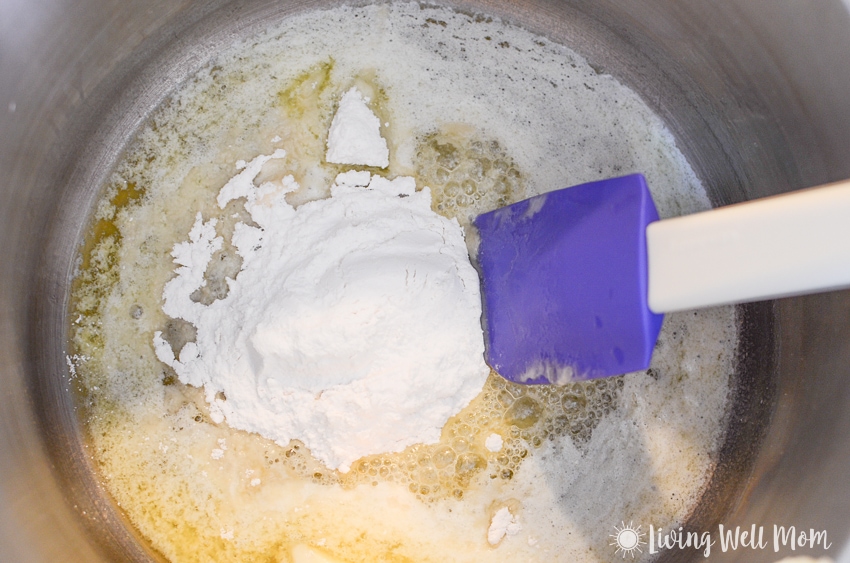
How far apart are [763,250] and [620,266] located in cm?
19

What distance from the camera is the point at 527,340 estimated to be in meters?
1.00

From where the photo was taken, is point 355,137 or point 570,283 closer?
point 570,283

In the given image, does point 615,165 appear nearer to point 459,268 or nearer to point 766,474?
point 459,268

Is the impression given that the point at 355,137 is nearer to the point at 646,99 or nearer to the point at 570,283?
the point at 570,283

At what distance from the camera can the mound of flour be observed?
3.15ft

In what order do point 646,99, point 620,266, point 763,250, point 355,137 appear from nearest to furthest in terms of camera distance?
point 763,250 → point 620,266 → point 355,137 → point 646,99

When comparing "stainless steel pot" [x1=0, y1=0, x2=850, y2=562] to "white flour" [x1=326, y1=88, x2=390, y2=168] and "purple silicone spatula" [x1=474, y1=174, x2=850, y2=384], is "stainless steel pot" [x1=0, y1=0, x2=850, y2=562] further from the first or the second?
"purple silicone spatula" [x1=474, y1=174, x2=850, y2=384]

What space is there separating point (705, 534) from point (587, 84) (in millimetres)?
958

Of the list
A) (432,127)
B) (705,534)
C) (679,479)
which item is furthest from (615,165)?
(705,534)

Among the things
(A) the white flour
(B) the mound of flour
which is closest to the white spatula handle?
(B) the mound of flour

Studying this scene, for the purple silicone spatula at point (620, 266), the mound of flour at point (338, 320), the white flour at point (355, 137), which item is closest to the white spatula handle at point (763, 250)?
the purple silicone spatula at point (620, 266)

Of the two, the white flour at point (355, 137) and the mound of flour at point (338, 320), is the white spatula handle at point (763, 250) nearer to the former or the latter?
the mound of flour at point (338, 320)

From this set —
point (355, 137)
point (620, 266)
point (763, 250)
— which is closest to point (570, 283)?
point (620, 266)

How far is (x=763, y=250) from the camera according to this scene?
26.6 inches
